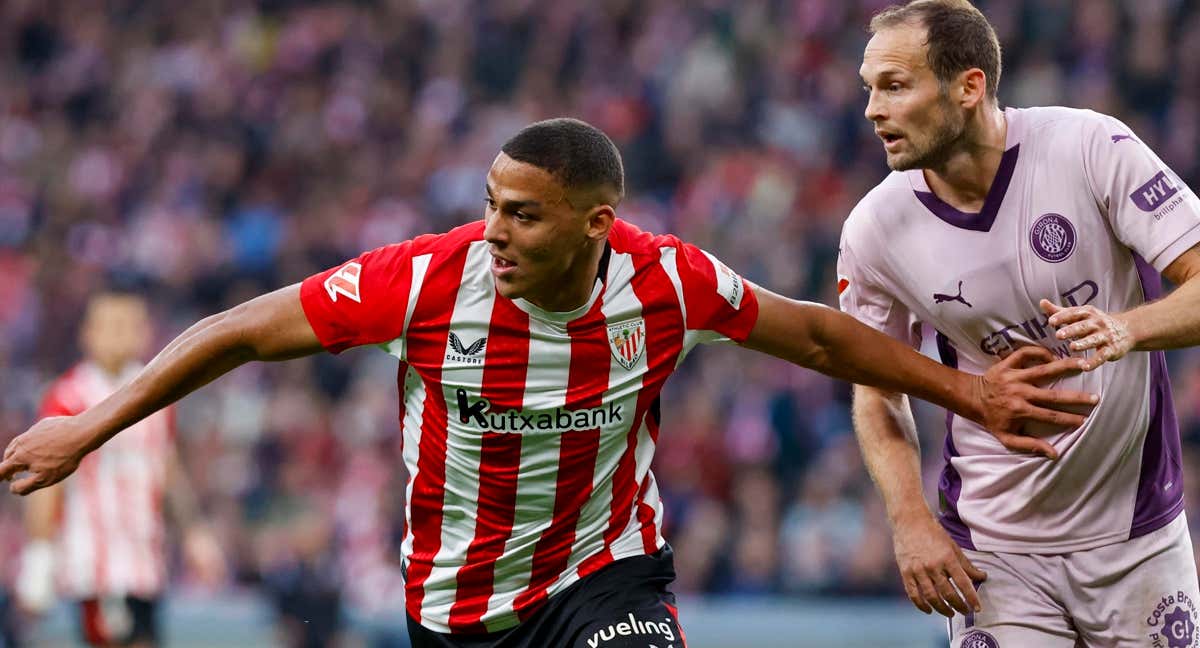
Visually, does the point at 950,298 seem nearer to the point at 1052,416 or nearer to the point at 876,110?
the point at 1052,416

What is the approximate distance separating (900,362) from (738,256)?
7.62 meters

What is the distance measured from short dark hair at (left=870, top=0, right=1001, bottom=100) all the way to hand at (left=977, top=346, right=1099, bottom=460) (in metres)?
0.74

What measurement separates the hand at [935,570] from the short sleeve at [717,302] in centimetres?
73

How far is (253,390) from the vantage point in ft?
42.8

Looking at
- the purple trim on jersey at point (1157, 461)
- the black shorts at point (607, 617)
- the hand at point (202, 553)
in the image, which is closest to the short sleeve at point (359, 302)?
the black shorts at point (607, 617)

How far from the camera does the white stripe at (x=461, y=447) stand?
173 inches

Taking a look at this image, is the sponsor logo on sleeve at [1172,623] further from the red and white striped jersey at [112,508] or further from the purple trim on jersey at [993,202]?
the red and white striped jersey at [112,508]

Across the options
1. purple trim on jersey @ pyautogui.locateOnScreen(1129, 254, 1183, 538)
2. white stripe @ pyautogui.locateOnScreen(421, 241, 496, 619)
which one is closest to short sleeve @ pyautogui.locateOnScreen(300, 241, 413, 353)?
white stripe @ pyautogui.locateOnScreen(421, 241, 496, 619)

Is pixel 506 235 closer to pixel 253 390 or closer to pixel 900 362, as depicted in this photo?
pixel 900 362

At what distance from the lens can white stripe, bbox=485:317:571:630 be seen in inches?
175

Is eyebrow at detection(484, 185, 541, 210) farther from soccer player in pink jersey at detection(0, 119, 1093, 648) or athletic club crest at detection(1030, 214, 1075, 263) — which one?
athletic club crest at detection(1030, 214, 1075, 263)

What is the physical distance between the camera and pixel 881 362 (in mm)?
4508

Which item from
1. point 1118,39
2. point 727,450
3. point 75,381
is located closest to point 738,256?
point 727,450

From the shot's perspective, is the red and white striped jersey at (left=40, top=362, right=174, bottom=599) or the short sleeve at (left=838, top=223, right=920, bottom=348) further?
the red and white striped jersey at (left=40, top=362, right=174, bottom=599)
